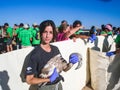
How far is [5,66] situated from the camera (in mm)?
4281

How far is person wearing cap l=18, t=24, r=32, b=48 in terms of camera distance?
485 inches

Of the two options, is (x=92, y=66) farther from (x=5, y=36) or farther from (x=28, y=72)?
(x=5, y=36)

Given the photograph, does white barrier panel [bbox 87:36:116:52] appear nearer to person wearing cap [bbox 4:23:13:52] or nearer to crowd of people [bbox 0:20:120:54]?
crowd of people [bbox 0:20:120:54]

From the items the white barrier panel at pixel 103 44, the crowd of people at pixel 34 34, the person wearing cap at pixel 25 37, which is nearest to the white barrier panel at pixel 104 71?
the crowd of people at pixel 34 34

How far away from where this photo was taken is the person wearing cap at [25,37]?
12.3m

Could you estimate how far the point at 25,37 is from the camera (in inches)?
487

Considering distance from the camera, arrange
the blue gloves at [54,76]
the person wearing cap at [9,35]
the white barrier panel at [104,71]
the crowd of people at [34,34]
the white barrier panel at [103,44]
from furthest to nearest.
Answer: the person wearing cap at [9,35], the white barrier panel at [103,44], the crowd of people at [34,34], the white barrier panel at [104,71], the blue gloves at [54,76]

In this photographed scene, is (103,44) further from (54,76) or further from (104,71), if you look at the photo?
(54,76)

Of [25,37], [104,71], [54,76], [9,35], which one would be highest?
[54,76]

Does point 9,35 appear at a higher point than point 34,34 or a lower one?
lower

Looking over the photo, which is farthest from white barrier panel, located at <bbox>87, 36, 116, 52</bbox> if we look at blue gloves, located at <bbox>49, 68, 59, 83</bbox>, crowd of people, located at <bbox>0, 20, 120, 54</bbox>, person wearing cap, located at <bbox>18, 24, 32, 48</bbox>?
blue gloves, located at <bbox>49, 68, 59, 83</bbox>

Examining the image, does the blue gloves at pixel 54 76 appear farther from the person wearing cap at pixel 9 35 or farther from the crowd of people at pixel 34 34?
the person wearing cap at pixel 9 35

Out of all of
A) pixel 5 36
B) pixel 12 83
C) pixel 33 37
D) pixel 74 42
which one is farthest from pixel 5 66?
pixel 5 36

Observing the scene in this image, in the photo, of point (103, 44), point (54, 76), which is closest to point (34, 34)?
point (103, 44)
